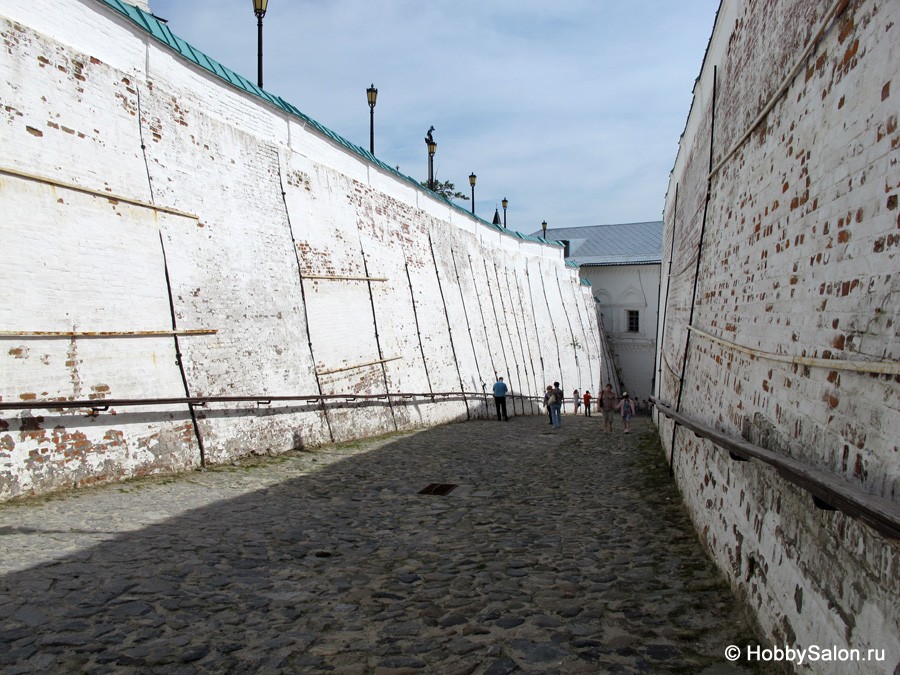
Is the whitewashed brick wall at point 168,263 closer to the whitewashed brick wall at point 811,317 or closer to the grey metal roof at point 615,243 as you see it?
the whitewashed brick wall at point 811,317

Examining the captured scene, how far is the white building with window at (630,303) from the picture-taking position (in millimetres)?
34531

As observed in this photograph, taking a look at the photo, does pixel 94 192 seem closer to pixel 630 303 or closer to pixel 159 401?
pixel 159 401

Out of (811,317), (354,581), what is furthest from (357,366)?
(811,317)

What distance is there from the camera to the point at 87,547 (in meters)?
5.24

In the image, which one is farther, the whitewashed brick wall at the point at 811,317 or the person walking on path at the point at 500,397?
the person walking on path at the point at 500,397

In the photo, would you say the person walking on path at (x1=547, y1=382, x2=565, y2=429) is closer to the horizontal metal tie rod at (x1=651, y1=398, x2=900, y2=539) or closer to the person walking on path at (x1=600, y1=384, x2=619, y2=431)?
the person walking on path at (x1=600, y1=384, x2=619, y2=431)

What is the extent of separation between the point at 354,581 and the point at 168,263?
5583 millimetres

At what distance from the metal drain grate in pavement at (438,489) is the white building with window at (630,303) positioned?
2715 centimetres

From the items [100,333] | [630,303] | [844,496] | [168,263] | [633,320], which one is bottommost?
[844,496]

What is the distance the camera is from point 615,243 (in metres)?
39.1

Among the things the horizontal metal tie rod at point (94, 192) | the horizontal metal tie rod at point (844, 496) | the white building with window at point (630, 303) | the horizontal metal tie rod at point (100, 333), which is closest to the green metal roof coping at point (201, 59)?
the horizontal metal tie rod at point (94, 192)

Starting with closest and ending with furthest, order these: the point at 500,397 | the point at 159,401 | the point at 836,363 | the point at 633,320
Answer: the point at 836,363
the point at 159,401
the point at 500,397
the point at 633,320

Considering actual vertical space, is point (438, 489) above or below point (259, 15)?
below

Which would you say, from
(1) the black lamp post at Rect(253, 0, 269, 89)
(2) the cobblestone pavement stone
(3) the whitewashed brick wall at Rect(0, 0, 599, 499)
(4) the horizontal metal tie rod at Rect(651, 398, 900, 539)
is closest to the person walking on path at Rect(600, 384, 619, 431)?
(3) the whitewashed brick wall at Rect(0, 0, 599, 499)
